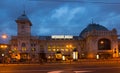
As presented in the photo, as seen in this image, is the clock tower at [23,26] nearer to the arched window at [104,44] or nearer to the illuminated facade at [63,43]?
the illuminated facade at [63,43]

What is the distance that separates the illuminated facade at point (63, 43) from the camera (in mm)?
121938

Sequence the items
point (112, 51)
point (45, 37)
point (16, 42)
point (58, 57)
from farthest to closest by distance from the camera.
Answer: point (45, 37), point (16, 42), point (112, 51), point (58, 57)

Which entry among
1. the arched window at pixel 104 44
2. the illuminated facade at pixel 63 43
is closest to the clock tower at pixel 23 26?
the illuminated facade at pixel 63 43

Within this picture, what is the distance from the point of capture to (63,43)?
134 m

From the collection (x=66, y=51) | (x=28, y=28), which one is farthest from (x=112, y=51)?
(x=28, y=28)

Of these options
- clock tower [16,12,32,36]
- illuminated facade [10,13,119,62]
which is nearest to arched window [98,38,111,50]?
illuminated facade [10,13,119,62]

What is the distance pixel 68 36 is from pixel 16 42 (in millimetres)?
25942

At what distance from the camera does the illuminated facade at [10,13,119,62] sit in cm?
12194

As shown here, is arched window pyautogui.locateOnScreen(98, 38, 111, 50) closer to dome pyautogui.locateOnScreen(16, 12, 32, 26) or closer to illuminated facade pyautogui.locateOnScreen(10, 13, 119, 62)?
illuminated facade pyautogui.locateOnScreen(10, 13, 119, 62)

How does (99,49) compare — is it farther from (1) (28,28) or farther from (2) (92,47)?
(1) (28,28)

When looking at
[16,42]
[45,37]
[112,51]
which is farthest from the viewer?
[45,37]

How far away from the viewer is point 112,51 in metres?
120

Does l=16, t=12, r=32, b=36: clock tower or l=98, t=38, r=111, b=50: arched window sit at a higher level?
l=16, t=12, r=32, b=36: clock tower

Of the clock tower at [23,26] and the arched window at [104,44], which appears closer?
the arched window at [104,44]
